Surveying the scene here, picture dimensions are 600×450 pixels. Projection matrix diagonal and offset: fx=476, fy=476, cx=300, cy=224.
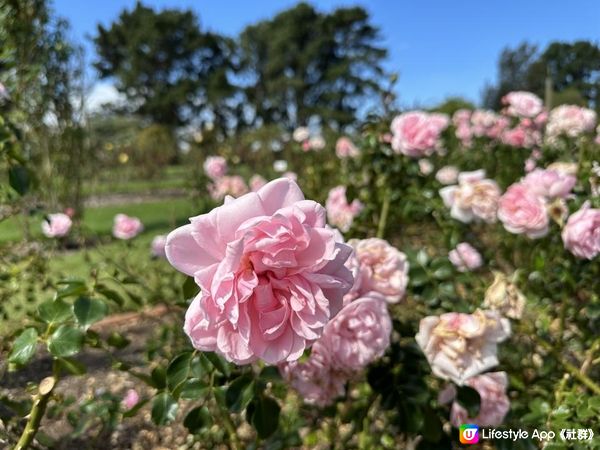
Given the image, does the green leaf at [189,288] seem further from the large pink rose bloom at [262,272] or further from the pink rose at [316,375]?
the pink rose at [316,375]

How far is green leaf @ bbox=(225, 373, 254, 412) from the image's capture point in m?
0.65

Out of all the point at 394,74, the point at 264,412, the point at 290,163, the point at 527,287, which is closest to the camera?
the point at 264,412

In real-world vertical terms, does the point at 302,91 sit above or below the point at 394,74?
above

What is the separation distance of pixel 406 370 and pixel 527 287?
0.60 metres

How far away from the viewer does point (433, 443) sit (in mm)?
852

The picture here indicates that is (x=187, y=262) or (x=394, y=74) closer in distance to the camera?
(x=187, y=262)

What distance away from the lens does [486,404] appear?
2.83 ft

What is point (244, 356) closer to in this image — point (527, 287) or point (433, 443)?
point (433, 443)

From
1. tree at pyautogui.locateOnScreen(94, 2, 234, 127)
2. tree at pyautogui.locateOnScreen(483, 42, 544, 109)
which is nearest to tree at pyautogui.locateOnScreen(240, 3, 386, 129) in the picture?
tree at pyautogui.locateOnScreen(94, 2, 234, 127)

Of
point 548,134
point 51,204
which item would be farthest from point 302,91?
point 548,134

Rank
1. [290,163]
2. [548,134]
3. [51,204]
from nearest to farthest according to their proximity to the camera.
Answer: [548,134], [290,163], [51,204]

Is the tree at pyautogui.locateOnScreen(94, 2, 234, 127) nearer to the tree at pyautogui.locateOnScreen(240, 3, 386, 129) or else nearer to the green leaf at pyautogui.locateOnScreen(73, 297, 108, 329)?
the tree at pyautogui.locateOnScreen(240, 3, 386, 129)

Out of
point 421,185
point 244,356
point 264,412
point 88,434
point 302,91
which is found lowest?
point 88,434

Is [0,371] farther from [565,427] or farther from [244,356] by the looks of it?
[565,427]
